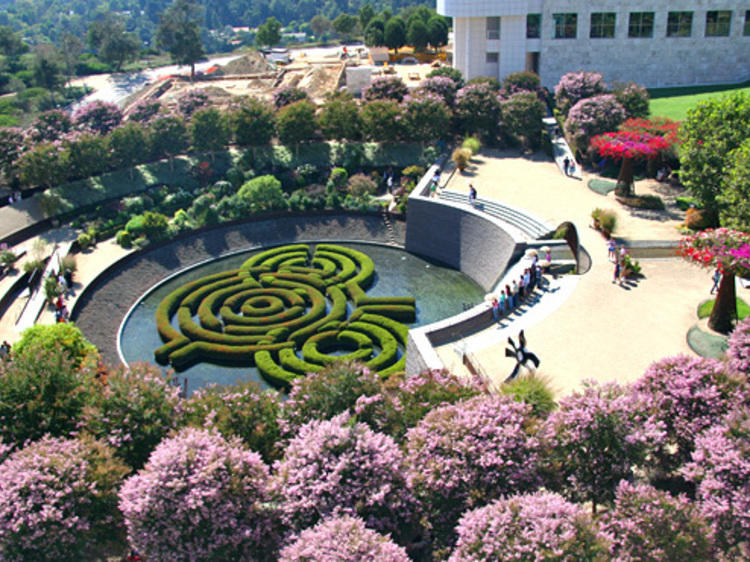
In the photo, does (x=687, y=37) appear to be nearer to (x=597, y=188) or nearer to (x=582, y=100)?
(x=582, y=100)

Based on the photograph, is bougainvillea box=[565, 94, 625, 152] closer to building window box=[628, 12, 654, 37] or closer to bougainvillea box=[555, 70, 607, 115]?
bougainvillea box=[555, 70, 607, 115]

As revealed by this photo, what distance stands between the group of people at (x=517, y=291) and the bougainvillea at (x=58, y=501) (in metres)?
20.6

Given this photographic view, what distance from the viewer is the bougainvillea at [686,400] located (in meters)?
22.3

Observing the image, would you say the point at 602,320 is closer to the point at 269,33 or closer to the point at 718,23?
the point at 718,23

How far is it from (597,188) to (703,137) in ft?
31.7

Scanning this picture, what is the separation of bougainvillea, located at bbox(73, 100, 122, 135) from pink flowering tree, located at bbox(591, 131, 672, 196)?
43664 millimetres

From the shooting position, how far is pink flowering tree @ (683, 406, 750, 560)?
19.3 meters

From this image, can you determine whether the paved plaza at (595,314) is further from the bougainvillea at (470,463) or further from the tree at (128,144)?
the tree at (128,144)

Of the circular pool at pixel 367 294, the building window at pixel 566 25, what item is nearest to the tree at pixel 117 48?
the building window at pixel 566 25

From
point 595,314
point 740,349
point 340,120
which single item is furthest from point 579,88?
point 740,349

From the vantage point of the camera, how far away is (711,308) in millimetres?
33969

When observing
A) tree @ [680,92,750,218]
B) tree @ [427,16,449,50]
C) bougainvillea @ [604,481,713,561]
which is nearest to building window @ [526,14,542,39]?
tree @ [680,92,750,218]

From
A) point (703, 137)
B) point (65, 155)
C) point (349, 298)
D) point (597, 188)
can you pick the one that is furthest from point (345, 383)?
point (65, 155)

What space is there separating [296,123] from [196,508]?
149 ft
